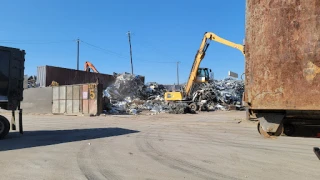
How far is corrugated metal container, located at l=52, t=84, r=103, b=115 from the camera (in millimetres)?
28391

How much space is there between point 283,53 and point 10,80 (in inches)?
459

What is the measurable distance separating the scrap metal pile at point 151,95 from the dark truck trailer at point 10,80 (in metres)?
18.7

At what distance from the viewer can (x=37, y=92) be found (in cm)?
3369

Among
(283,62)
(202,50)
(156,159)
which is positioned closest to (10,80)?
(156,159)

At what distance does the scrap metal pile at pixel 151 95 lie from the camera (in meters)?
33.6

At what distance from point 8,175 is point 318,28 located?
614cm

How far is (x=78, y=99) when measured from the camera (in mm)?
29609

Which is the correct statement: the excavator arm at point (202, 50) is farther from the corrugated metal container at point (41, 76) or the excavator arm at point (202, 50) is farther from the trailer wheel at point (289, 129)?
the trailer wheel at point (289, 129)

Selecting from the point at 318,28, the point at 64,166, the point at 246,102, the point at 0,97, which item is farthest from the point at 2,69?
the point at 318,28

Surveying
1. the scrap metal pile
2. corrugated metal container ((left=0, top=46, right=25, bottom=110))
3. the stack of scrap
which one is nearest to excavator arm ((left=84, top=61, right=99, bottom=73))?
the scrap metal pile

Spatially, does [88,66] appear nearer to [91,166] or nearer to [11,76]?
[11,76]

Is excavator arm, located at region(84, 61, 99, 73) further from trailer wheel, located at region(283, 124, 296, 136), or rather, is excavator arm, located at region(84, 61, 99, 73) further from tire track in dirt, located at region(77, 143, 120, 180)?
trailer wheel, located at region(283, 124, 296, 136)

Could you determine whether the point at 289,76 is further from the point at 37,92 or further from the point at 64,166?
the point at 37,92

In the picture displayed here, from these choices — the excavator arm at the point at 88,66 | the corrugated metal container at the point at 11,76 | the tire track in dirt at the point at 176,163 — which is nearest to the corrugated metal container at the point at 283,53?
the tire track in dirt at the point at 176,163
